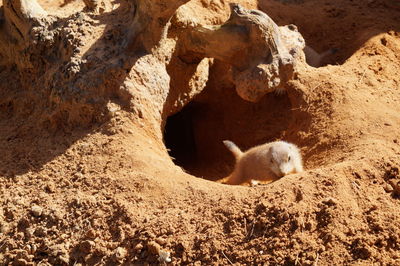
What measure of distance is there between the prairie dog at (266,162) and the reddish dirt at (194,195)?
0.15m

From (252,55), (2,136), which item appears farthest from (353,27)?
(2,136)

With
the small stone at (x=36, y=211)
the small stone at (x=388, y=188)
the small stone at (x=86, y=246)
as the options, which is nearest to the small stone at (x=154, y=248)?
the small stone at (x=86, y=246)

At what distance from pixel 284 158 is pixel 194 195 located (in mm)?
1564

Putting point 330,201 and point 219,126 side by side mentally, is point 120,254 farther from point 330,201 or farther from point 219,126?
point 219,126

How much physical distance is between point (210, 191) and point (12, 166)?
1653 mm

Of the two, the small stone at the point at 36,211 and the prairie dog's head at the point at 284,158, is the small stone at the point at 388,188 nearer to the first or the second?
the prairie dog's head at the point at 284,158

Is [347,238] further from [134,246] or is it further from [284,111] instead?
[284,111]

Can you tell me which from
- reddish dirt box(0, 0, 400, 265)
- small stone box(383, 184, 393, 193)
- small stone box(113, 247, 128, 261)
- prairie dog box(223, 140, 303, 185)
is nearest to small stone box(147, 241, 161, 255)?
reddish dirt box(0, 0, 400, 265)

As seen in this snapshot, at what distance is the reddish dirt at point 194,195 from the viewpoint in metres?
4.02

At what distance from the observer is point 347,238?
13.1 feet

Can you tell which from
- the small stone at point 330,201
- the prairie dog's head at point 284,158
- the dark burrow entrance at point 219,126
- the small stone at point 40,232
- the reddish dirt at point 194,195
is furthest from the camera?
the dark burrow entrance at point 219,126

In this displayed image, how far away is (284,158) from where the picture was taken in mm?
5691

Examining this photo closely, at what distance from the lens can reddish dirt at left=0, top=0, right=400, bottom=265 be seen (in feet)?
13.2

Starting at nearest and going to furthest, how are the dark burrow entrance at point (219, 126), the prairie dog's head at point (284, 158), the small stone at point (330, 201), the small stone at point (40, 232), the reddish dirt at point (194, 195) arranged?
the reddish dirt at point (194, 195)
the small stone at point (330, 201)
the small stone at point (40, 232)
the prairie dog's head at point (284, 158)
the dark burrow entrance at point (219, 126)
